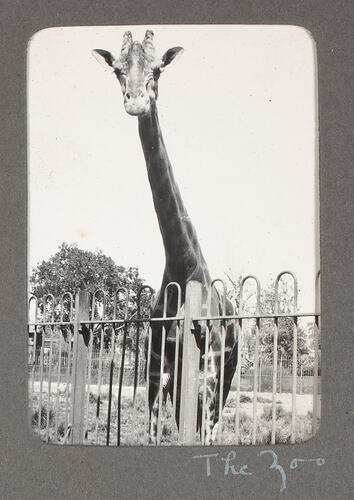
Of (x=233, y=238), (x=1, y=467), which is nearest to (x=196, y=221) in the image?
(x=233, y=238)

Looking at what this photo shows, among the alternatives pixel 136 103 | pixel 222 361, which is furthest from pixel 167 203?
pixel 222 361

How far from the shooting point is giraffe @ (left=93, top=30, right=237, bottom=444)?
4.03 feet

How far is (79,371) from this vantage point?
1.25 m

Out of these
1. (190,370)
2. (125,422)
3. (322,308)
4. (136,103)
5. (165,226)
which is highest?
(136,103)

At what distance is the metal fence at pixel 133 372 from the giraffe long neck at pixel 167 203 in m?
0.05

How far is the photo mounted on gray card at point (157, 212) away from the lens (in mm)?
1226

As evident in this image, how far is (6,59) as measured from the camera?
1263mm

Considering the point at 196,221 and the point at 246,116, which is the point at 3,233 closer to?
the point at 196,221

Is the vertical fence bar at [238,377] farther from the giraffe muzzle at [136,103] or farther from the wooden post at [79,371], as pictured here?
the giraffe muzzle at [136,103]

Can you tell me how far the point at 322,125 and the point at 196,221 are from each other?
0.31 meters

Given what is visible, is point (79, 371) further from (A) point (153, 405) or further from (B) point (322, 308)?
(B) point (322, 308)

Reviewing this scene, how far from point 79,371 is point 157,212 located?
0.35 meters

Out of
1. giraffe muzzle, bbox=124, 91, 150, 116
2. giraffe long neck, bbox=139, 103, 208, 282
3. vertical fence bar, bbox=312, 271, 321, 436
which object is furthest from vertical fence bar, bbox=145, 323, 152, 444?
giraffe muzzle, bbox=124, 91, 150, 116

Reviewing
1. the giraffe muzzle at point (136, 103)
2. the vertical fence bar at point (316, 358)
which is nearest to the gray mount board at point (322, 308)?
the vertical fence bar at point (316, 358)
